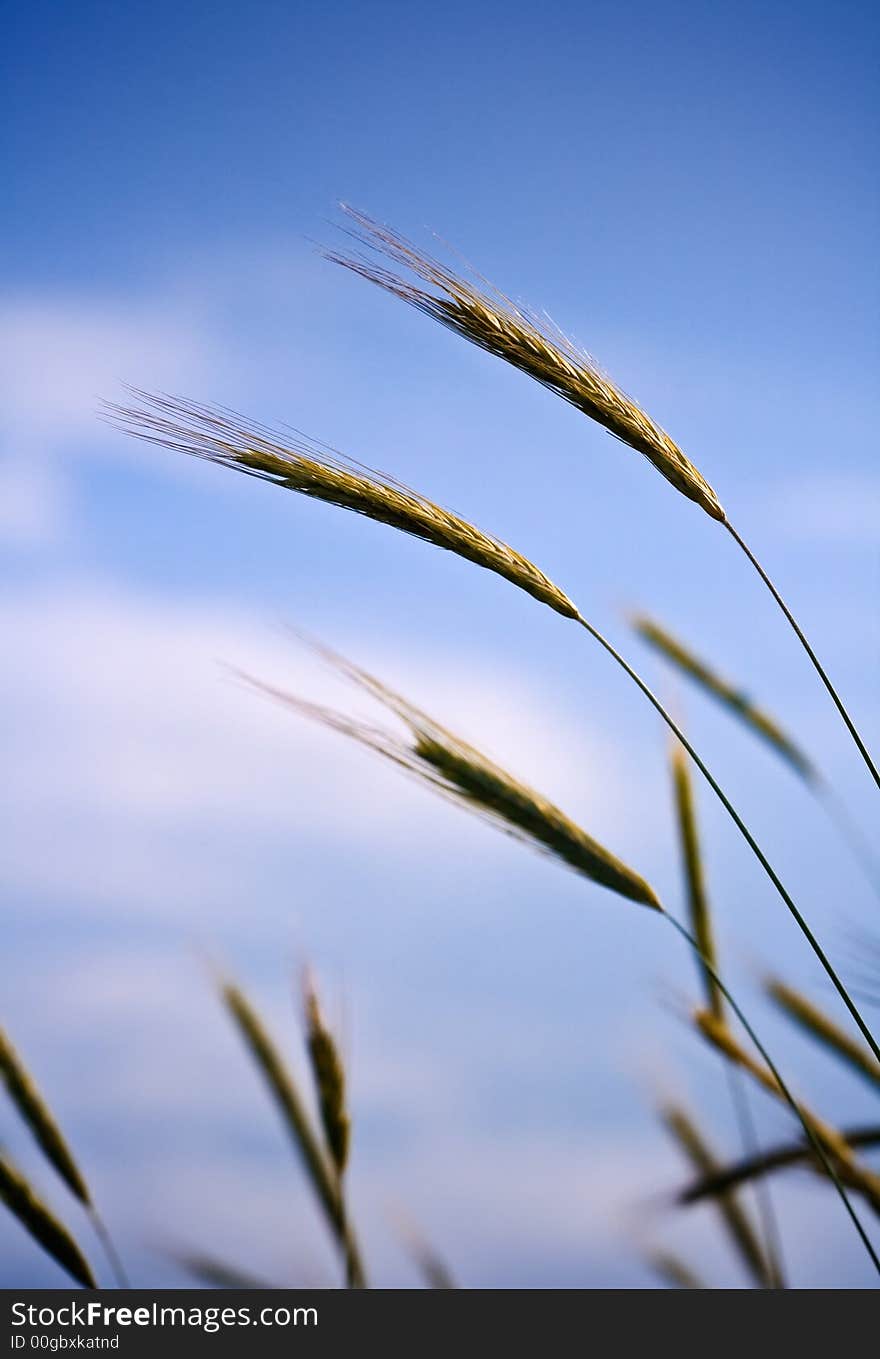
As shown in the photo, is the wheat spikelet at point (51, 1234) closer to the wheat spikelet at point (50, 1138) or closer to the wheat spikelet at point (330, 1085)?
the wheat spikelet at point (50, 1138)

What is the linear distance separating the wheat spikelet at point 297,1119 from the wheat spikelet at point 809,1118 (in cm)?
58

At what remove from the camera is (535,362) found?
4.77ft

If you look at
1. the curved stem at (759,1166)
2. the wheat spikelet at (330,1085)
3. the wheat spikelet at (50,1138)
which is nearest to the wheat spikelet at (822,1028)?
the curved stem at (759,1166)

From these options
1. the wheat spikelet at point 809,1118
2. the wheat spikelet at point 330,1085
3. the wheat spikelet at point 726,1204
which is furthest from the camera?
the wheat spikelet at point 726,1204

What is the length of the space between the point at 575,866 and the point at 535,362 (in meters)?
0.71

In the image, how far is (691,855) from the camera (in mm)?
1764

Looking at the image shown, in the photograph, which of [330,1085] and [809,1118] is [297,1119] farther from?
[809,1118]

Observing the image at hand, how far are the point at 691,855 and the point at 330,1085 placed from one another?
0.71m

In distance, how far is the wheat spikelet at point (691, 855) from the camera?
168 centimetres

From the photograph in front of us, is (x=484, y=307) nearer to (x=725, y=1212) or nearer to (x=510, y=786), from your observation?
(x=510, y=786)

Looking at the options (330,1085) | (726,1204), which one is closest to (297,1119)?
(330,1085)
